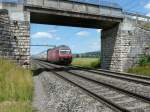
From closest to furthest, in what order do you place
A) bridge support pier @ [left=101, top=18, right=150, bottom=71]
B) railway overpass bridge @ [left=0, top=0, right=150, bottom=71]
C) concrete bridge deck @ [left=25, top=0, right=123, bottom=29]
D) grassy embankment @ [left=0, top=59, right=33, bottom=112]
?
grassy embankment @ [left=0, top=59, right=33, bottom=112] → railway overpass bridge @ [left=0, top=0, right=150, bottom=71] → concrete bridge deck @ [left=25, top=0, right=123, bottom=29] → bridge support pier @ [left=101, top=18, right=150, bottom=71]

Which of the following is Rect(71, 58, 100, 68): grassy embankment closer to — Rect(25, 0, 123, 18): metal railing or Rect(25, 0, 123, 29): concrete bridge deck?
Rect(25, 0, 123, 29): concrete bridge deck

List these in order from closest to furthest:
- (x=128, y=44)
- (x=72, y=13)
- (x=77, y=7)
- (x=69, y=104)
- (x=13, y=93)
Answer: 1. (x=69, y=104)
2. (x=13, y=93)
3. (x=72, y=13)
4. (x=77, y=7)
5. (x=128, y=44)

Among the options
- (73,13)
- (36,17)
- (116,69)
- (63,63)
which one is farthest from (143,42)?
(63,63)

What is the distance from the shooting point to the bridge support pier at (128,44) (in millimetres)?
28078

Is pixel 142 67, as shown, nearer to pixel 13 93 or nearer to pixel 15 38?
pixel 15 38

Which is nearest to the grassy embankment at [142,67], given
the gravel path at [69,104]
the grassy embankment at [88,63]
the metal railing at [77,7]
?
the metal railing at [77,7]

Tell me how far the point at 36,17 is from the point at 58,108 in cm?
1925

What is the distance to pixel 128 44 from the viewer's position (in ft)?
93.1

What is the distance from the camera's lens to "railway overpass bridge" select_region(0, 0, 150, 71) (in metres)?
22.5

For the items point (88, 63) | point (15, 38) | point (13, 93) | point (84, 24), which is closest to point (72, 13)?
point (84, 24)

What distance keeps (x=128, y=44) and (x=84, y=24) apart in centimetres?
601

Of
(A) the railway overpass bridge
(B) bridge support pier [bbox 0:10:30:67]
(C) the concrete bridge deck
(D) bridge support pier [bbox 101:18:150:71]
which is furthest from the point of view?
(D) bridge support pier [bbox 101:18:150:71]

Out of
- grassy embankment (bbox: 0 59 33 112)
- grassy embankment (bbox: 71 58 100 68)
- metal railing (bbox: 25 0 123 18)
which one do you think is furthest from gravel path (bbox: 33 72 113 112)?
grassy embankment (bbox: 71 58 100 68)

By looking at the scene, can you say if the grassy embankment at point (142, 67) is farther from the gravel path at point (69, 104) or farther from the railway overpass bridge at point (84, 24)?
the gravel path at point (69, 104)
